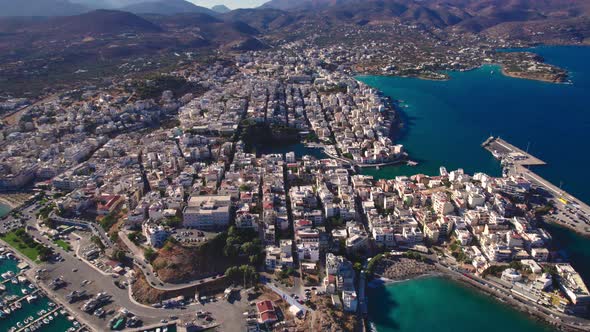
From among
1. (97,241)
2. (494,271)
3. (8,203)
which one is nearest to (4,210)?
(8,203)

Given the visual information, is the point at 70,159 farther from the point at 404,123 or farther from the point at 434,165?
the point at 404,123

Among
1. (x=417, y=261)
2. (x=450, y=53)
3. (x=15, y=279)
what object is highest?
(x=450, y=53)

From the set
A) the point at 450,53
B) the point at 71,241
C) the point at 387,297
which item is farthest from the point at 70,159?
the point at 450,53

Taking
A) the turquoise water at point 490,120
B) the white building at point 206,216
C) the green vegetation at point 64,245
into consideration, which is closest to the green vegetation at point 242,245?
the white building at point 206,216

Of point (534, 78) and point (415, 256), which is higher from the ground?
point (534, 78)

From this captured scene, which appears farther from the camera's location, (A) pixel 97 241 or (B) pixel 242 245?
(A) pixel 97 241

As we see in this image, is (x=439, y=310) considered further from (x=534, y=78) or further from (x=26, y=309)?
(x=534, y=78)

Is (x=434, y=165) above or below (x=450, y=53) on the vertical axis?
below
